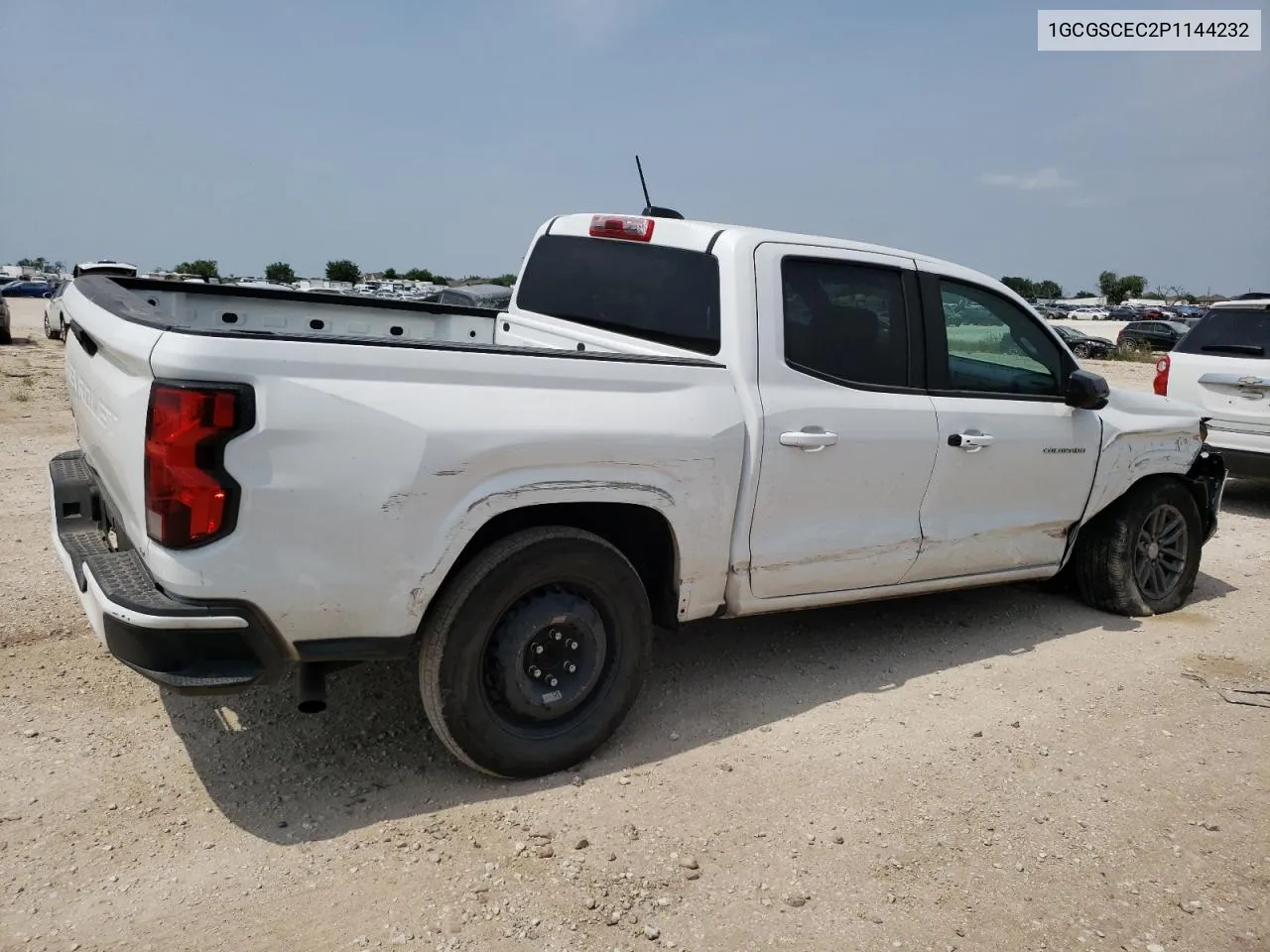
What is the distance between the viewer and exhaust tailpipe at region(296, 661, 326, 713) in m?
3.12

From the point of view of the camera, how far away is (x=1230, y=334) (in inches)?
333

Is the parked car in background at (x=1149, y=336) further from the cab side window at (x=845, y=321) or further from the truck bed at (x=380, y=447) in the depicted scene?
the truck bed at (x=380, y=447)

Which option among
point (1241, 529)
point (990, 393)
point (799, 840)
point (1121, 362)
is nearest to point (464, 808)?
point (799, 840)

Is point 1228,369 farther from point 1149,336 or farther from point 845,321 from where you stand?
point 1149,336

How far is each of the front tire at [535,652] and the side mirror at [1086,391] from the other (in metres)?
2.52

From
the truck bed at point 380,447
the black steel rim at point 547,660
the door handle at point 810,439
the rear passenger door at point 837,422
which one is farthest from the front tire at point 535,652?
the door handle at point 810,439

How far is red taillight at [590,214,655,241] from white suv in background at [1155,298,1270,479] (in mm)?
5800

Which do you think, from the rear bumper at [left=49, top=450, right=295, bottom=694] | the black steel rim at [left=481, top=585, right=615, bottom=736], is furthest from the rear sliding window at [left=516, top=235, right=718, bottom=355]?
the rear bumper at [left=49, top=450, right=295, bottom=694]

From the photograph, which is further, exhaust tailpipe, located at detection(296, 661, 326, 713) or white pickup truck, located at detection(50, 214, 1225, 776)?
exhaust tailpipe, located at detection(296, 661, 326, 713)

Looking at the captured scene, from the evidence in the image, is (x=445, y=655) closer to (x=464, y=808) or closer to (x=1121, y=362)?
(x=464, y=808)

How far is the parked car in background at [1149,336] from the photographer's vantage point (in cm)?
3403

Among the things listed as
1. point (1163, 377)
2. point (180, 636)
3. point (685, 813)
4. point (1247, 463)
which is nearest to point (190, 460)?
point (180, 636)

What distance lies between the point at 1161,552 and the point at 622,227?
3598 mm

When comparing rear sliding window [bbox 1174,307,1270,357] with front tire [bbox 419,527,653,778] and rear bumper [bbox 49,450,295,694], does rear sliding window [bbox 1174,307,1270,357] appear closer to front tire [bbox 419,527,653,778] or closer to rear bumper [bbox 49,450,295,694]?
front tire [bbox 419,527,653,778]
